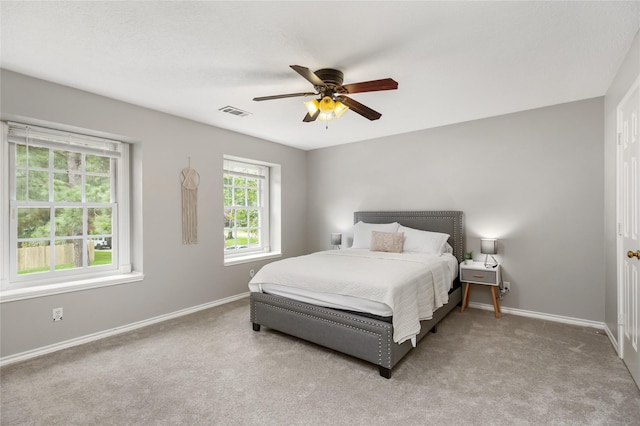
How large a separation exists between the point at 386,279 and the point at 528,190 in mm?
2432

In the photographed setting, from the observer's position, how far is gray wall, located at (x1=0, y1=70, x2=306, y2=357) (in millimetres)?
2701

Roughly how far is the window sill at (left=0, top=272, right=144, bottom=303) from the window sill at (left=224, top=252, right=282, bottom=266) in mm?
1268

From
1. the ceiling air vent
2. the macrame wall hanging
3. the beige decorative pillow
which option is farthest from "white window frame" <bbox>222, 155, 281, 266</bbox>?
the beige decorative pillow

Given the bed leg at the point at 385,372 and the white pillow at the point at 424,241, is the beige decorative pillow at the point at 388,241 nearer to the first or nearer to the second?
the white pillow at the point at 424,241

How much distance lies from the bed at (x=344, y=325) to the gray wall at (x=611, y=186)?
1417 millimetres

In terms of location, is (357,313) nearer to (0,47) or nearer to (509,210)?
(509,210)

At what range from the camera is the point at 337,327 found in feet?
8.55

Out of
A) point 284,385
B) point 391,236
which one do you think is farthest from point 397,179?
point 284,385

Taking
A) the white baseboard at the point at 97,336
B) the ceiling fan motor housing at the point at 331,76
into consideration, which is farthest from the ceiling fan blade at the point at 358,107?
the white baseboard at the point at 97,336

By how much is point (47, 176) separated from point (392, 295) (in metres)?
3.45

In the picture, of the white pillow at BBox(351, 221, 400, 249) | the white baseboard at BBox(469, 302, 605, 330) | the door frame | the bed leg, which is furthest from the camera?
the white pillow at BBox(351, 221, 400, 249)

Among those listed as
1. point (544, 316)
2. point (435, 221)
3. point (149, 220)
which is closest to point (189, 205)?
point (149, 220)

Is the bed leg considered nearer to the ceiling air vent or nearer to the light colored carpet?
the light colored carpet

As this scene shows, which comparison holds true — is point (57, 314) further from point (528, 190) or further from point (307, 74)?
point (528, 190)
